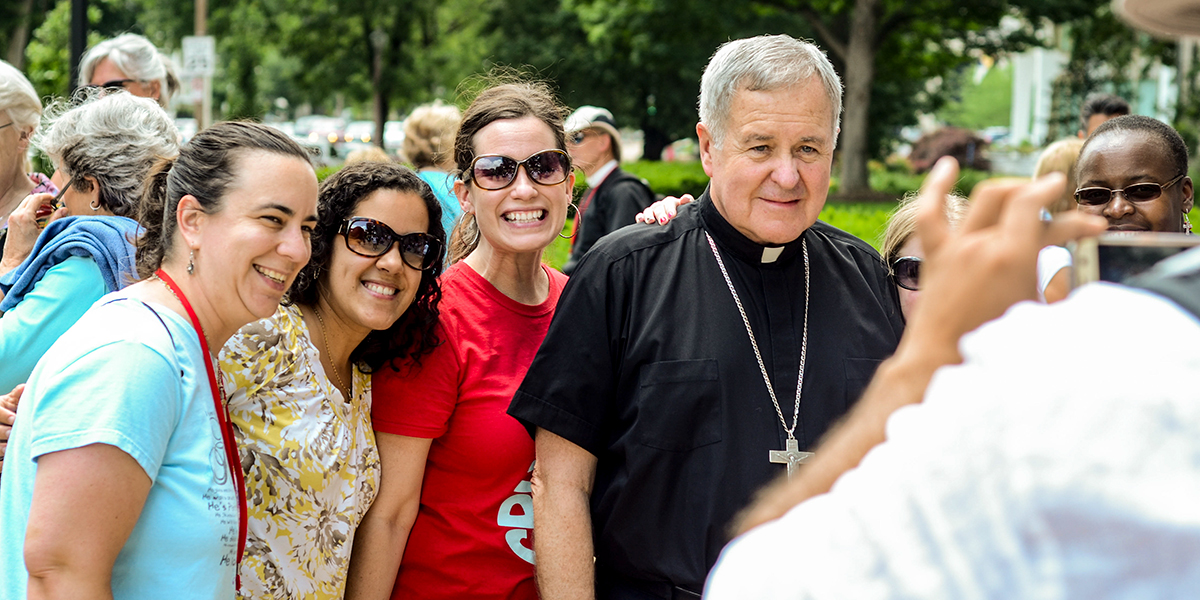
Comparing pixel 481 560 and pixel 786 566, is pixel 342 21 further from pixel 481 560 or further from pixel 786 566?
pixel 786 566

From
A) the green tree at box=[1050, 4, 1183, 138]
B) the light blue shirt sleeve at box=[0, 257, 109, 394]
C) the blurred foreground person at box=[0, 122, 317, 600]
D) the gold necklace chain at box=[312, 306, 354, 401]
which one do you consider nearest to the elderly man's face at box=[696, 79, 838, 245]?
the blurred foreground person at box=[0, 122, 317, 600]

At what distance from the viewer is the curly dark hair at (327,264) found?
2875 mm

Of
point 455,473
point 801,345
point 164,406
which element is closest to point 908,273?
point 801,345

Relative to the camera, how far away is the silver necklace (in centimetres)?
243

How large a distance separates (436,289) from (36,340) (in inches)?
48.8

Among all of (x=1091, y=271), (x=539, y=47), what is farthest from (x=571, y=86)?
(x=1091, y=271)

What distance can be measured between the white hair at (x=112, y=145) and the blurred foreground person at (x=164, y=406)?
110cm

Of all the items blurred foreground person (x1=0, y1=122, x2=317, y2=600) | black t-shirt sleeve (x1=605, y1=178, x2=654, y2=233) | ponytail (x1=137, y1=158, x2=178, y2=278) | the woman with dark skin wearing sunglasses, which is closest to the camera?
blurred foreground person (x1=0, y1=122, x2=317, y2=600)

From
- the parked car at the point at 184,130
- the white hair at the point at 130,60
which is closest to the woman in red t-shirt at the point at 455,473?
the parked car at the point at 184,130

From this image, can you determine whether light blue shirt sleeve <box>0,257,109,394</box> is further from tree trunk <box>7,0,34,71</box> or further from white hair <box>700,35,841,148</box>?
tree trunk <box>7,0,34,71</box>

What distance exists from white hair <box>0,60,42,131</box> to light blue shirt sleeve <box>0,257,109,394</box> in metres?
1.24

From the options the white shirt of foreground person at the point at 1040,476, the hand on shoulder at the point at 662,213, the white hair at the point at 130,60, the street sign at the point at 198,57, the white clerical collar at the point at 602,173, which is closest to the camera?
the white shirt of foreground person at the point at 1040,476

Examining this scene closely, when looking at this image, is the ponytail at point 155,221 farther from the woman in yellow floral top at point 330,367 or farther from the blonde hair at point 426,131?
the blonde hair at point 426,131

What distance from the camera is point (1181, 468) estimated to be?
2.85ft
